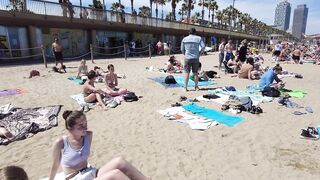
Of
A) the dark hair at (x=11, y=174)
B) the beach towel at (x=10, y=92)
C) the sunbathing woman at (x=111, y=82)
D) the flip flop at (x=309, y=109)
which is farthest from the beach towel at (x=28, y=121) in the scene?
the flip flop at (x=309, y=109)

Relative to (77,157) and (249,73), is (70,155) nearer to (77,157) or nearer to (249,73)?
(77,157)

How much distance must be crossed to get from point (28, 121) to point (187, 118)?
3292 millimetres

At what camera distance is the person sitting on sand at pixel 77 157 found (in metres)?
2.98

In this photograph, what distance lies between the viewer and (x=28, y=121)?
5.71 metres

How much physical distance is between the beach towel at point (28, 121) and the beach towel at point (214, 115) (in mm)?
3046

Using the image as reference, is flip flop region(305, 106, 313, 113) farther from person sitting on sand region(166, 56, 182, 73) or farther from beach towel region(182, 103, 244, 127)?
person sitting on sand region(166, 56, 182, 73)

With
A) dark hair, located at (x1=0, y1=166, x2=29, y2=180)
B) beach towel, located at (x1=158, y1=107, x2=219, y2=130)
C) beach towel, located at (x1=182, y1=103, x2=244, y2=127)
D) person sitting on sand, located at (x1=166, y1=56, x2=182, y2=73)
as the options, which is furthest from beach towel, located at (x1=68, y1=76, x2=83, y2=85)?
dark hair, located at (x1=0, y1=166, x2=29, y2=180)

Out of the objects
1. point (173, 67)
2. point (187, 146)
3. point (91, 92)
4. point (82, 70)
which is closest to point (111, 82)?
point (91, 92)

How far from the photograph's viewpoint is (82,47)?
24203mm

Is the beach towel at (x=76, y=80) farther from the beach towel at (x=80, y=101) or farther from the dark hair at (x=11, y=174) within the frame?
the dark hair at (x=11, y=174)

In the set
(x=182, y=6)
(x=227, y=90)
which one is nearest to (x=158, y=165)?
(x=227, y=90)

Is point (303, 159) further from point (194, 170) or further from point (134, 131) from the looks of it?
point (134, 131)

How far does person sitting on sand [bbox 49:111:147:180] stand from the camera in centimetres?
298

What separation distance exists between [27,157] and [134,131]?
1.90 meters
